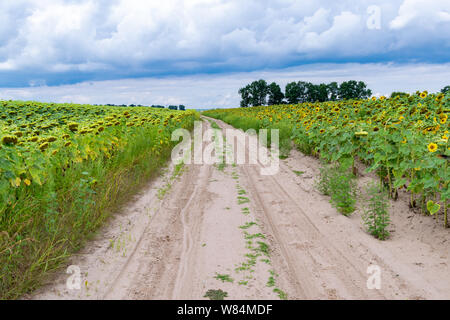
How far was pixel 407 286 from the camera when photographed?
335 centimetres

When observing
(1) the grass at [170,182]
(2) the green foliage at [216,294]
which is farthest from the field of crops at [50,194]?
(2) the green foliage at [216,294]

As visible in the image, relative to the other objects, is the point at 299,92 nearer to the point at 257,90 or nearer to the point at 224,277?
the point at 257,90

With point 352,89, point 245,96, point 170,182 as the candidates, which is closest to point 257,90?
point 245,96

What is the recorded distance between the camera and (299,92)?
6975 centimetres

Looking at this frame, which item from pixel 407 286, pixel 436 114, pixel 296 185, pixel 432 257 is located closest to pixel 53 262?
pixel 407 286

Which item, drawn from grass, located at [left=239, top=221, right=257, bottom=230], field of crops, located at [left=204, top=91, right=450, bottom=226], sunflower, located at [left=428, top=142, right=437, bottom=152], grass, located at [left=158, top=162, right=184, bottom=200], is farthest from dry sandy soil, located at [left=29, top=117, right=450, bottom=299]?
sunflower, located at [left=428, top=142, right=437, bottom=152]

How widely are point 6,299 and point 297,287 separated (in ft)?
9.18

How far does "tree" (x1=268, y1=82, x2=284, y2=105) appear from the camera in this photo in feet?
251

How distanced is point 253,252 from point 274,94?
77126 mm

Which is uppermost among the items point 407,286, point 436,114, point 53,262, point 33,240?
point 436,114

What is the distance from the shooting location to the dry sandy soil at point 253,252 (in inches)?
128

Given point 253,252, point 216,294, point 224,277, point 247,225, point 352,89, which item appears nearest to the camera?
point 216,294

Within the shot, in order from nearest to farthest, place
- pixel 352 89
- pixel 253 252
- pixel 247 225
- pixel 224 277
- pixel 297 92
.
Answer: pixel 224 277 < pixel 253 252 < pixel 247 225 < pixel 352 89 < pixel 297 92
